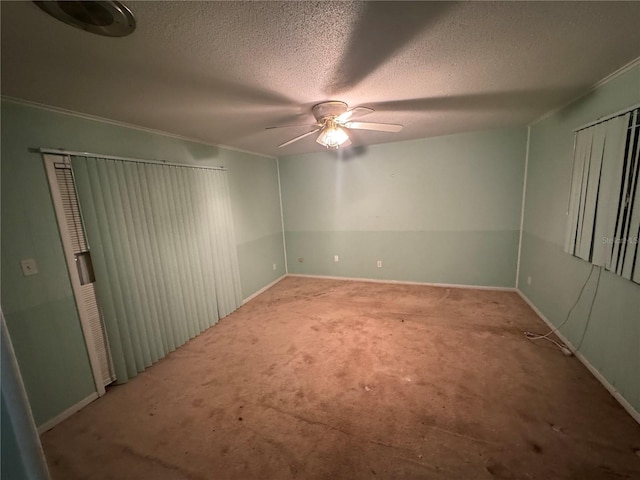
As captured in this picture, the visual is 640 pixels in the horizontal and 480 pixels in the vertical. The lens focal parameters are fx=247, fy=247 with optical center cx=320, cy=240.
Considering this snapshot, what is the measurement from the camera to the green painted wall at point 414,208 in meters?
3.54

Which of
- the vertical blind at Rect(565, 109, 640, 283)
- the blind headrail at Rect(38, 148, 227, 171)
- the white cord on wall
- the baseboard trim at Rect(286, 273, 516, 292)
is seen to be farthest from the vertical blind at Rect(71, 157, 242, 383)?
the vertical blind at Rect(565, 109, 640, 283)

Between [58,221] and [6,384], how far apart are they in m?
1.66

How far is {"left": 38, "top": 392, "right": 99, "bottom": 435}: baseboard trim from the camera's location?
71.3 inches

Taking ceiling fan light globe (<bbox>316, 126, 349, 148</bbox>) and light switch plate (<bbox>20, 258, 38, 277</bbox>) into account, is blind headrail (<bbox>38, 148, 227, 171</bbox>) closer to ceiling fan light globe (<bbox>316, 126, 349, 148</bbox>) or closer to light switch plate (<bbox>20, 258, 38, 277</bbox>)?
light switch plate (<bbox>20, 258, 38, 277</bbox>)

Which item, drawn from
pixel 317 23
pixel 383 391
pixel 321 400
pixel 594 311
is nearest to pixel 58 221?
pixel 317 23

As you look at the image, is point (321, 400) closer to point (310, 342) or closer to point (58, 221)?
point (310, 342)

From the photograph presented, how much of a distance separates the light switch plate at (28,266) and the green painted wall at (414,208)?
3382mm

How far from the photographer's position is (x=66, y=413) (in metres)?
1.93

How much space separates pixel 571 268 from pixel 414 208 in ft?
6.53

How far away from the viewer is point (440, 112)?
2471mm

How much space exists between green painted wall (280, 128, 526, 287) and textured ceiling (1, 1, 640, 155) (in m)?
1.41

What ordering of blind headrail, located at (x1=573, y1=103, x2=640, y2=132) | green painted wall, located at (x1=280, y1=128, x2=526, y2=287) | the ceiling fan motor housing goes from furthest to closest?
1. green painted wall, located at (x1=280, y1=128, x2=526, y2=287)
2. the ceiling fan motor housing
3. blind headrail, located at (x1=573, y1=103, x2=640, y2=132)

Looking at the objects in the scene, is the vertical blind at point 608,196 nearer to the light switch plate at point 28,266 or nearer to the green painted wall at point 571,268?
the green painted wall at point 571,268

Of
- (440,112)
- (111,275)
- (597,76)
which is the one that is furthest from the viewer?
(440,112)
